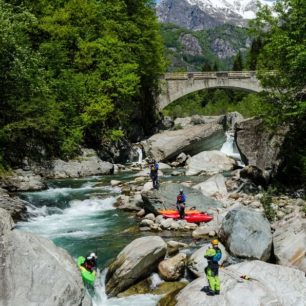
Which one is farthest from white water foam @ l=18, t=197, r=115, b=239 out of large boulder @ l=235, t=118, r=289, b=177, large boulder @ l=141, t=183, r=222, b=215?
large boulder @ l=235, t=118, r=289, b=177

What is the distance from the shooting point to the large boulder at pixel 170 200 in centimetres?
A: 2020

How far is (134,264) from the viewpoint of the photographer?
12.7m

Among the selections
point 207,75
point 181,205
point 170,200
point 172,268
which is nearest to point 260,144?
point 170,200

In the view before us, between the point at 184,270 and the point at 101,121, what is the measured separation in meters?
23.4

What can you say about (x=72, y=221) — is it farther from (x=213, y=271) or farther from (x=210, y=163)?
(x=210, y=163)

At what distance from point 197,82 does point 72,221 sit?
37667 millimetres

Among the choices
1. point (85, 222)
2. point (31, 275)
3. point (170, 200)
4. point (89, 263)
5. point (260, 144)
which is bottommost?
point (85, 222)

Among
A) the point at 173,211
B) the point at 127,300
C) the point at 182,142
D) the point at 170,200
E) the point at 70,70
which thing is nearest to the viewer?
the point at 127,300

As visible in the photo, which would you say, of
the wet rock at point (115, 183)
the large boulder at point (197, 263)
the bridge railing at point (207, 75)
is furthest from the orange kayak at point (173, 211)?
the bridge railing at point (207, 75)

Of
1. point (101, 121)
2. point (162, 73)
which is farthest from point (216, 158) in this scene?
point (162, 73)

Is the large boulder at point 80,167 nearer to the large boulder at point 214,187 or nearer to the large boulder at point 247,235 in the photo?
the large boulder at point 214,187

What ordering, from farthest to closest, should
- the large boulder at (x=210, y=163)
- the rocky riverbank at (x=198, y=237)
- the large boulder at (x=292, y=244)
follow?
the large boulder at (x=210, y=163)
the large boulder at (x=292, y=244)
the rocky riverbank at (x=198, y=237)

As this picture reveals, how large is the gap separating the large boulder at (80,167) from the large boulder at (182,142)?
636cm

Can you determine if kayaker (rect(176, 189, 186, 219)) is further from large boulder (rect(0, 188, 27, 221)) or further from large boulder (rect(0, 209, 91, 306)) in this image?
large boulder (rect(0, 209, 91, 306))
